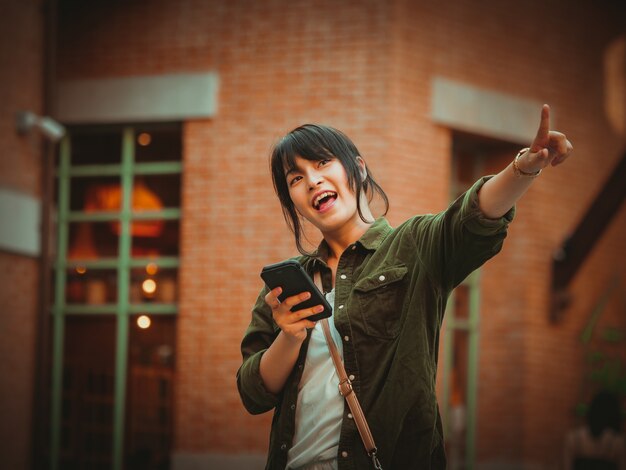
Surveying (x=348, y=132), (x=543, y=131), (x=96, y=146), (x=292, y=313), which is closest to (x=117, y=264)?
(x=96, y=146)

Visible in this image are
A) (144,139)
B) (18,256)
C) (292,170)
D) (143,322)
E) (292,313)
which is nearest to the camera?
(292,313)

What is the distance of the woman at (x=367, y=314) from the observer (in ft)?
9.93

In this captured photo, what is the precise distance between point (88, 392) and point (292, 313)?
788cm

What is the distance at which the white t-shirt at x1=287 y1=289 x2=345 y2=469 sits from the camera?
323cm

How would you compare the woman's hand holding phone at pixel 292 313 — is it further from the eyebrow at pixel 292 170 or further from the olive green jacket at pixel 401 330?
the eyebrow at pixel 292 170

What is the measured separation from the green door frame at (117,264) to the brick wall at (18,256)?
1.43 ft

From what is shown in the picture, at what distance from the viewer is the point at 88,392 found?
10.6 meters

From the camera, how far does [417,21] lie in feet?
32.9

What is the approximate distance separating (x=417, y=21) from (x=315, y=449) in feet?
24.3

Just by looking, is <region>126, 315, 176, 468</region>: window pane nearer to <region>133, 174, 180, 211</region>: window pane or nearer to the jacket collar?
<region>133, 174, 180, 211</region>: window pane

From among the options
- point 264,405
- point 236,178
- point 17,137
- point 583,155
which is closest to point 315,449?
point 264,405

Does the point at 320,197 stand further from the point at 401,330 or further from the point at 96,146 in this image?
the point at 96,146

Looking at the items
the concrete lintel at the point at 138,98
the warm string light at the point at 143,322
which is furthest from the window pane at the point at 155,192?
the warm string light at the point at 143,322

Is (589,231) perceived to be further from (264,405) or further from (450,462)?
(264,405)
